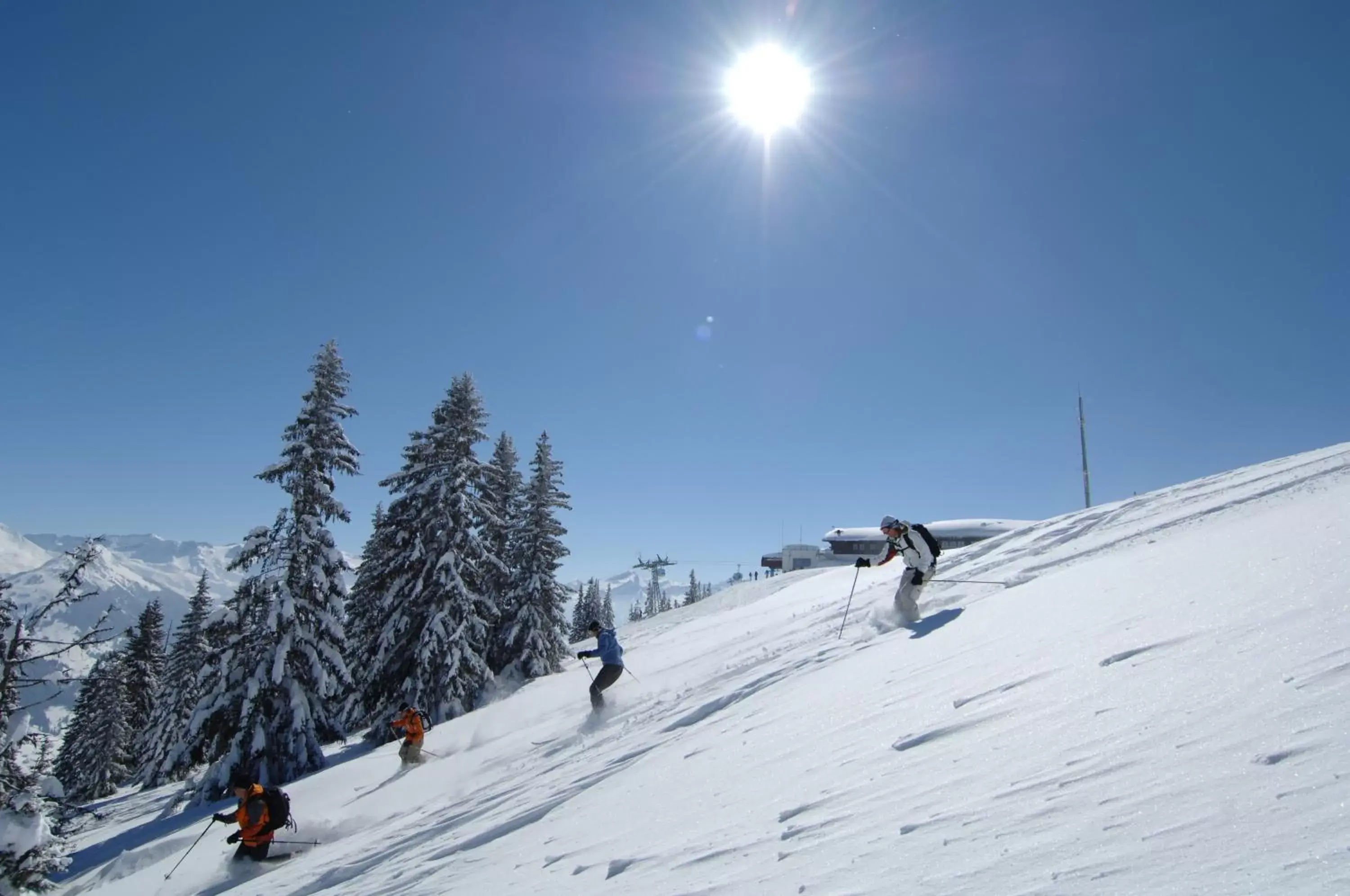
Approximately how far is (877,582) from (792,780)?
13.1 metres

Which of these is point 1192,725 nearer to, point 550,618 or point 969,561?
point 969,561

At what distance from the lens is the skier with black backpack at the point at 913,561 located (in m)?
10.9

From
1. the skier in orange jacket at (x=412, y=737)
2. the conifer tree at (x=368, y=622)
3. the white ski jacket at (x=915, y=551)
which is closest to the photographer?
the white ski jacket at (x=915, y=551)

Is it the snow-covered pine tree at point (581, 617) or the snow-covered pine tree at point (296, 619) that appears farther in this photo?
the snow-covered pine tree at point (581, 617)

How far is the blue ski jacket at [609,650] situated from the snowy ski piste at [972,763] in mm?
937

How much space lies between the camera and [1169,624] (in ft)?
18.3

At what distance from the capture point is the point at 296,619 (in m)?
19.7

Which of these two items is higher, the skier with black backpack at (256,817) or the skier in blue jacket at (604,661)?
the skier in blue jacket at (604,661)

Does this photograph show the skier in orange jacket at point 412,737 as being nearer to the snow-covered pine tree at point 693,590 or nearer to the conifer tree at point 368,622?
the conifer tree at point 368,622

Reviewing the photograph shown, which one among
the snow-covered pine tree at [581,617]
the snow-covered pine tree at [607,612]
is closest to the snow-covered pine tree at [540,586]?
the snow-covered pine tree at [581,617]

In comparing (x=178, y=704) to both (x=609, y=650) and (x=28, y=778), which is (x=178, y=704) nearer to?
(x=28, y=778)

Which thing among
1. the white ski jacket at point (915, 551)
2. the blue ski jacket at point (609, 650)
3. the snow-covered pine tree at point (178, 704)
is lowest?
the snow-covered pine tree at point (178, 704)

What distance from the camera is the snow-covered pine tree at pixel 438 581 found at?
74.0 ft

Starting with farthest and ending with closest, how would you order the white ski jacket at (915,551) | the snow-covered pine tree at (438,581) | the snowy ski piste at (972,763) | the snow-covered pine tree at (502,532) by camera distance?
the snow-covered pine tree at (502,532) < the snow-covered pine tree at (438,581) < the white ski jacket at (915,551) < the snowy ski piste at (972,763)
